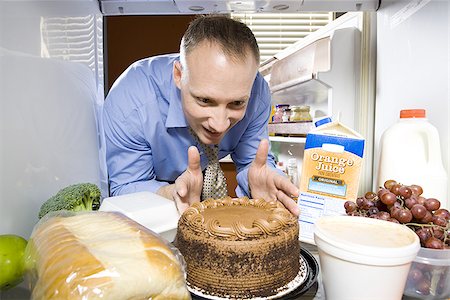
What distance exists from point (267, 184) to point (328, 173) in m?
0.26

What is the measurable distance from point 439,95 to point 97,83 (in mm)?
1008

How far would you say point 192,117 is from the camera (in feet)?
3.30

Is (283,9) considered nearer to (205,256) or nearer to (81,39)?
(81,39)

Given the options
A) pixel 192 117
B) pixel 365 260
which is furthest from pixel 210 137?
pixel 365 260

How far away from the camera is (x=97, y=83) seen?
3.94 ft

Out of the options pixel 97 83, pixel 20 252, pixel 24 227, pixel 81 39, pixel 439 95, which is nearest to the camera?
pixel 20 252

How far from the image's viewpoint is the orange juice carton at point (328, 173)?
2.84 ft

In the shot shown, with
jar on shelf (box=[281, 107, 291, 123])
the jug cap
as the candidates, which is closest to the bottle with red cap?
the jug cap

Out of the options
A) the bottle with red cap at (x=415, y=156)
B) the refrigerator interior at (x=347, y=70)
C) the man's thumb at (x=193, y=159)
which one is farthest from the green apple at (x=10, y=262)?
the refrigerator interior at (x=347, y=70)

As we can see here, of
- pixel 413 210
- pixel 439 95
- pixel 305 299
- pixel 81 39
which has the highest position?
pixel 81 39

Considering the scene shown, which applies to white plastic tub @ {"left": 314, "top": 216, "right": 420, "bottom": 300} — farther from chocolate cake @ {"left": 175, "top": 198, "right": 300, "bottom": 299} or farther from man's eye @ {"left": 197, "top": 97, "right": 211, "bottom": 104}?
man's eye @ {"left": 197, "top": 97, "right": 211, "bottom": 104}

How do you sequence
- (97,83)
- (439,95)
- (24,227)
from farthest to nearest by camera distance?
(97,83) < (439,95) < (24,227)

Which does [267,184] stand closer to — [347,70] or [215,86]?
[215,86]

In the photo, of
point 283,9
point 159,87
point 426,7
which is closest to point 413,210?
point 426,7
